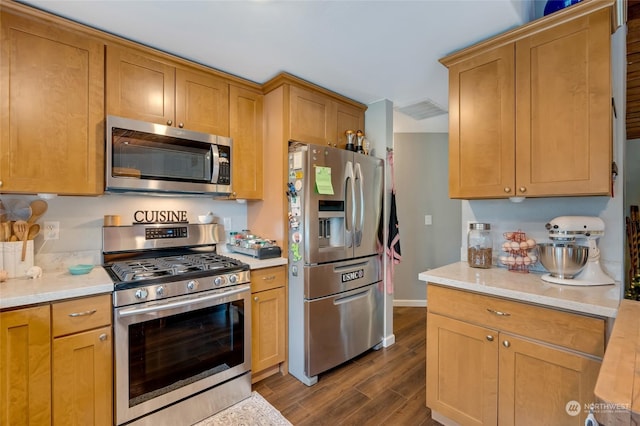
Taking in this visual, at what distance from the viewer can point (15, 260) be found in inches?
63.9

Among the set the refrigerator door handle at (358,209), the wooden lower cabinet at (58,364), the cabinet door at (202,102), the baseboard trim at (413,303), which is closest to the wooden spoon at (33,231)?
the wooden lower cabinet at (58,364)

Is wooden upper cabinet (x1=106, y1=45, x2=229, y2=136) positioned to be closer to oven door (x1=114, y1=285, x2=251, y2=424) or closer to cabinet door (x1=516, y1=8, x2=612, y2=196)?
oven door (x1=114, y1=285, x2=251, y2=424)

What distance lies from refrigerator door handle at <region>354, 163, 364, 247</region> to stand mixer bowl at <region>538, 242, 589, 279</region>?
126cm

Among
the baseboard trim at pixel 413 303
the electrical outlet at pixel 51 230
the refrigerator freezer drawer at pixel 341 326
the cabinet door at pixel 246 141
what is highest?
the cabinet door at pixel 246 141

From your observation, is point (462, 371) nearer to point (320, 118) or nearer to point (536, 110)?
point (536, 110)

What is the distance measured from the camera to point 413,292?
397 centimetres

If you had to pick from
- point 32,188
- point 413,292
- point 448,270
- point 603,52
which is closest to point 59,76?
point 32,188

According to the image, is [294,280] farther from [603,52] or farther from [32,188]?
[603,52]

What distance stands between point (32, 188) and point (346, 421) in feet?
7.42

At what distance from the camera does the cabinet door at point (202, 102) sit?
6.95ft

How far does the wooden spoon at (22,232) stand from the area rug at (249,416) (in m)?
1.44

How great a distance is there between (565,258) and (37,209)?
3.04 meters

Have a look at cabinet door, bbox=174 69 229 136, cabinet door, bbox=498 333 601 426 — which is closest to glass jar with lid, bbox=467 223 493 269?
cabinet door, bbox=498 333 601 426

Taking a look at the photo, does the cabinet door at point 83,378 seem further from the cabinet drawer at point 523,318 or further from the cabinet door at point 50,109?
the cabinet drawer at point 523,318
